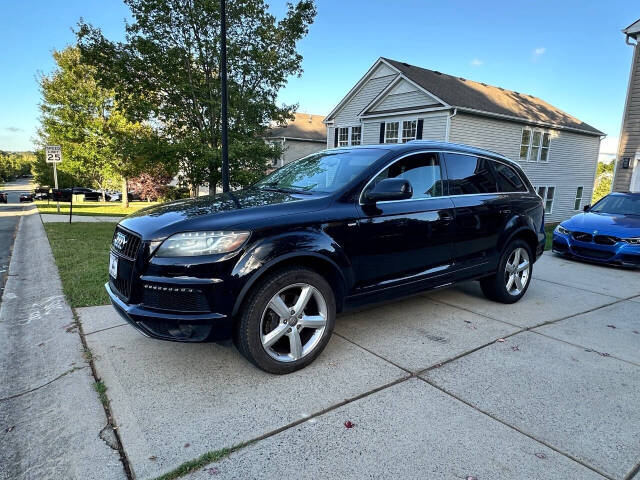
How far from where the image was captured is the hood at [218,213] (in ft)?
8.73

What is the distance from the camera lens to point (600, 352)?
351 centimetres

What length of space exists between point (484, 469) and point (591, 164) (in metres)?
25.3

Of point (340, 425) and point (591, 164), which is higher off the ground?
point (591, 164)

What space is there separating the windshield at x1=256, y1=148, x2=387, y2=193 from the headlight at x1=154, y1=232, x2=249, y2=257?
41.5 inches

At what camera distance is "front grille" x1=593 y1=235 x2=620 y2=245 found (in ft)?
23.1

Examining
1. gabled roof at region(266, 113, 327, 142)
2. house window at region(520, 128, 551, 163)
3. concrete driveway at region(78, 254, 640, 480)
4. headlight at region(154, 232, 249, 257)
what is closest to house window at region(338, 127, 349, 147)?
Answer: house window at region(520, 128, 551, 163)

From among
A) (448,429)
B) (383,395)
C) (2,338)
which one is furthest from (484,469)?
(2,338)

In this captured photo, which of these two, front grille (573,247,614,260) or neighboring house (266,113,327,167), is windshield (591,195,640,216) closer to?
front grille (573,247,614,260)

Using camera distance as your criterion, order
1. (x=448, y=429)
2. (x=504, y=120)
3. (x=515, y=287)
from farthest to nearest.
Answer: (x=504, y=120) → (x=515, y=287) → (x=448, y=429)

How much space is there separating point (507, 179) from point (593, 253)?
4.04 meters

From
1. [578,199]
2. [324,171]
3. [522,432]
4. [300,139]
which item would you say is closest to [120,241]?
[324,171]

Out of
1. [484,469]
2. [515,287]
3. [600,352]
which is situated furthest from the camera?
[515,287]

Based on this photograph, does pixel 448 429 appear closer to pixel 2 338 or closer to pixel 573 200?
pixel 2 338

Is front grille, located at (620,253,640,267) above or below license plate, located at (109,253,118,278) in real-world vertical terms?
below
